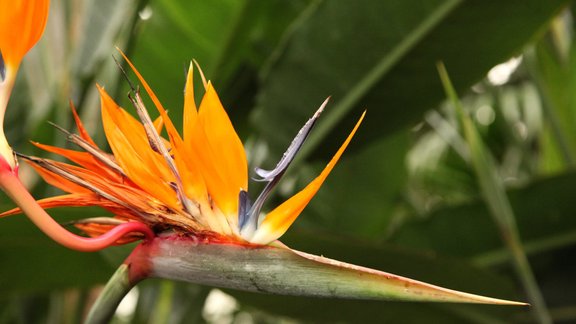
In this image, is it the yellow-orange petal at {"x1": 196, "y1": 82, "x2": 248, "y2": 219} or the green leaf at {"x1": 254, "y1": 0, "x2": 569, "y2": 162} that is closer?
the yellow-orange petal at {"x1": 196, "y1": 82, "x2": 248, "y2": 219}

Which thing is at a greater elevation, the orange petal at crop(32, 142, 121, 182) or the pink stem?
the orange petal at crop(32, 142, 121, 182)

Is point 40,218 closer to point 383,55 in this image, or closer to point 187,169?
point 187,169

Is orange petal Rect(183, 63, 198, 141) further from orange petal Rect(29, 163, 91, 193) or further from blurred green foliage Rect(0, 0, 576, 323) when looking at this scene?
blurred green foliage Rect(0, 0, 576, 323)

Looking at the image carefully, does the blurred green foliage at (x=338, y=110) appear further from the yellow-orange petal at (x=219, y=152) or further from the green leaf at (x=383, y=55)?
the yellow-orange petal at (x=219, y=152)

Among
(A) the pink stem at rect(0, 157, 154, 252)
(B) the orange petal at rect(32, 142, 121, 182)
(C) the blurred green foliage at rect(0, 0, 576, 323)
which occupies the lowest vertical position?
(A) the pink stem at rect(0, 157, 154, 252)

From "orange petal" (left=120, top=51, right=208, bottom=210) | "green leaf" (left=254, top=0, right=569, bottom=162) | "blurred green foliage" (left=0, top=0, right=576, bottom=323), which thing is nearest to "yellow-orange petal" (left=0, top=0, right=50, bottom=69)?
"orange petal" (left=120, top=51, right=208, bottom=210)

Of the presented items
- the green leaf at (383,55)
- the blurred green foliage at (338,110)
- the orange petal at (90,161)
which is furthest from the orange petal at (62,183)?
the green leaf at (383,55)

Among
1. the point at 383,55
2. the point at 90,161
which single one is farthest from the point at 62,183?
the point at 383,55
